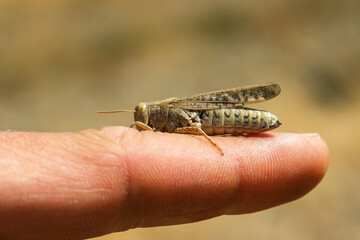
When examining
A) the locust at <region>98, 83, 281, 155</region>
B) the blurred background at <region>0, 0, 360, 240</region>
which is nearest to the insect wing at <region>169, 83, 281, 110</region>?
the locust at <region>98, 83, 281, 155</region>

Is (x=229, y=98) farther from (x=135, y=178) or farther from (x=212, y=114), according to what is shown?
(x=135, y=178)

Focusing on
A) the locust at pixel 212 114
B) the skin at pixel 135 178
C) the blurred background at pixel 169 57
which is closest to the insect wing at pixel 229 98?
the locust at pixel 212 114

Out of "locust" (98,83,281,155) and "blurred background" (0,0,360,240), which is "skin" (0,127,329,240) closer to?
"locust" (98,83,281,155)

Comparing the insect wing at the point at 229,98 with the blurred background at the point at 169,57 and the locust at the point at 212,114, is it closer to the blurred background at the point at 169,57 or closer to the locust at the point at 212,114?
the locust at the point at 212,114

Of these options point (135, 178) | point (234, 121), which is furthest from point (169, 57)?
point (135, 178)

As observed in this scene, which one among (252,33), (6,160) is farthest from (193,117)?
(252,33)

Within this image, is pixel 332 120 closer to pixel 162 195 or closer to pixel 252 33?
pixel 252 33
